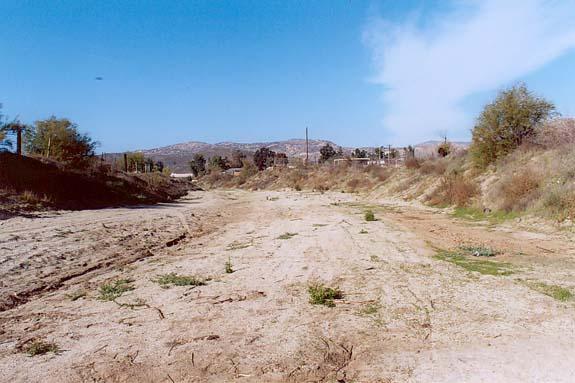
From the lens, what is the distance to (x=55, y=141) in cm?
3509

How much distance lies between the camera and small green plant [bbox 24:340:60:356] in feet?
18.1

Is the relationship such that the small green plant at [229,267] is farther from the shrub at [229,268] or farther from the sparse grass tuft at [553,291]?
the sparse grass tuft at [553,291]

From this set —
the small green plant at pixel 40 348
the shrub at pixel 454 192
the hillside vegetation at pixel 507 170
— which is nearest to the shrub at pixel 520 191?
the hillside vegetation at pixel 507 170

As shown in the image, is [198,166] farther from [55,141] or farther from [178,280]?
[178,280]

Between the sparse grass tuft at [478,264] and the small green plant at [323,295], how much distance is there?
326cm

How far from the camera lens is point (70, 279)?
927cm

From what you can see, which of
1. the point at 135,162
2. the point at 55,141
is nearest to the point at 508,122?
the point at 55,141

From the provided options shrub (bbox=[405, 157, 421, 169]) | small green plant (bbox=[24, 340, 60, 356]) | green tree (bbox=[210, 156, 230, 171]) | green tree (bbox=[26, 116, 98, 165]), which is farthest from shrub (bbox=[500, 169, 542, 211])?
green tree (bbox=[210, 156, 230, 171])

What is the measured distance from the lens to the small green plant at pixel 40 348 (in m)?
5.51

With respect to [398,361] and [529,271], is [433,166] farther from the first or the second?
[398,361]

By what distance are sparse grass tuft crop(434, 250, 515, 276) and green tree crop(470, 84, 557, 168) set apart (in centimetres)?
1718

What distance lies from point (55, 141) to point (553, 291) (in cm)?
3495

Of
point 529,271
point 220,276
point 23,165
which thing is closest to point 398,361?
point 220,276

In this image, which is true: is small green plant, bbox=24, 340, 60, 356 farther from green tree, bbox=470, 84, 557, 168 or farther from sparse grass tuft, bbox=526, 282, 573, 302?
green tree, bbox=470, 84, 557, 168
